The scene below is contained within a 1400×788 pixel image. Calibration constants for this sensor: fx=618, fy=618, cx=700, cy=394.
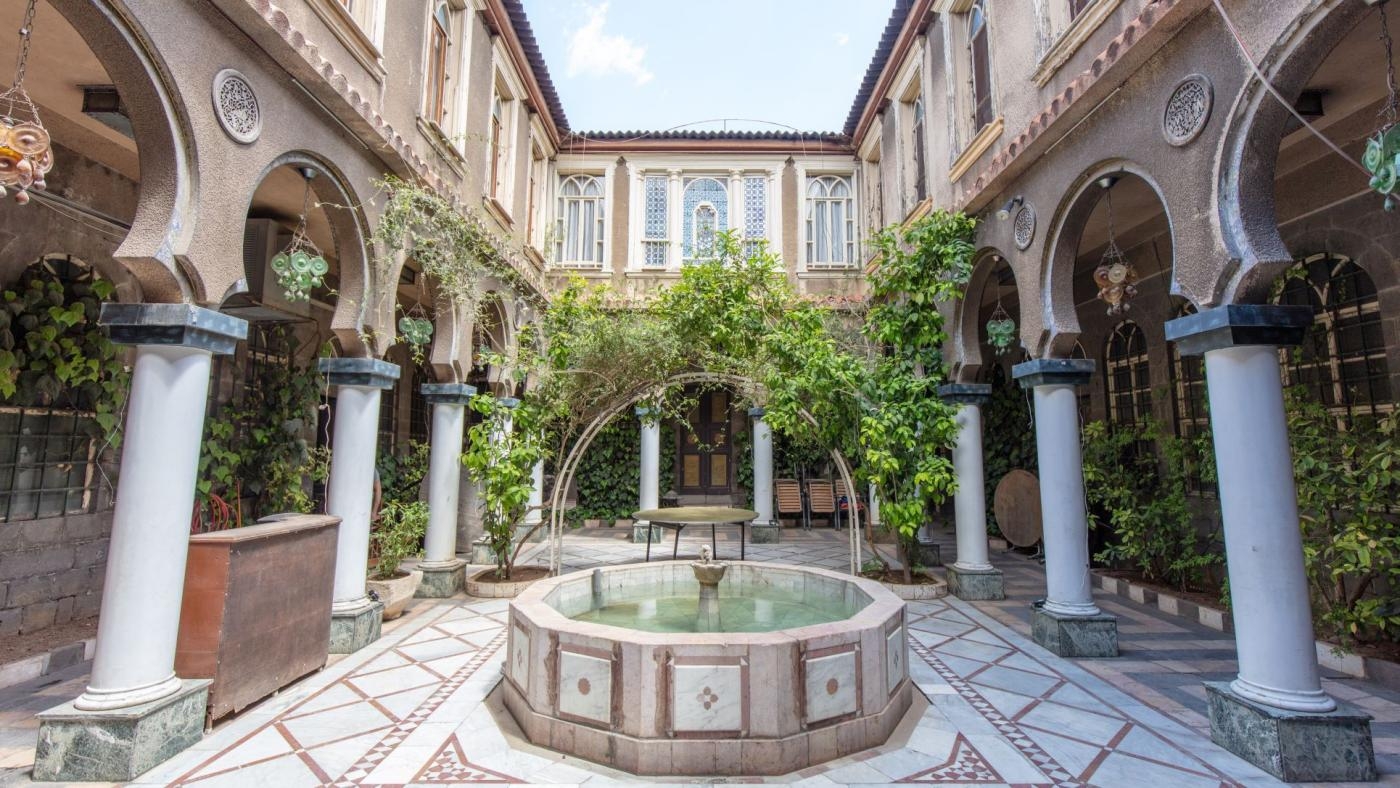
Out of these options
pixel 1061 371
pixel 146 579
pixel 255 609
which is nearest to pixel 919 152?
pixel 1061 371

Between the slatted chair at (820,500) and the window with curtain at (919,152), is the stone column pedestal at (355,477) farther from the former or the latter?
the slatted chair at (820,500)

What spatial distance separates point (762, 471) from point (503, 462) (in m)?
5.77

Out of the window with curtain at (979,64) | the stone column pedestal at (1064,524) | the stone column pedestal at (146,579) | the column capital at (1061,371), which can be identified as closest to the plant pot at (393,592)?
the stone column pedestal at (146,579)

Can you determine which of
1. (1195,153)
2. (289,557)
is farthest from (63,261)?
(1195,153)

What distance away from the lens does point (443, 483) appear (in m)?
7.37

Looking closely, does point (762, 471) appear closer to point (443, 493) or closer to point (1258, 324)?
point (443, 493)

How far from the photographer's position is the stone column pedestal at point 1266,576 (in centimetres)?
324

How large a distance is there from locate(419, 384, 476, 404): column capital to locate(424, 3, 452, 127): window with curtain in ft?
10.0

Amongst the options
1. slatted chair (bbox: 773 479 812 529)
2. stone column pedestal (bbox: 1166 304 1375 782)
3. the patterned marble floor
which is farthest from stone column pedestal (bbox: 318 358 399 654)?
slatted chair (bbox: 773 479 812 529)

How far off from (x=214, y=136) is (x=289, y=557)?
2.78 metres

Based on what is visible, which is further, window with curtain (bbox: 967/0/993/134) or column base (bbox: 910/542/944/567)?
column base (bbox: 910/542/944/567)

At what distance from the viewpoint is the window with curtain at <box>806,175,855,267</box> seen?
12.7m

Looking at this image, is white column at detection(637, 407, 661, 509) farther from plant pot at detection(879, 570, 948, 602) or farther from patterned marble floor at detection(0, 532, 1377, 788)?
patterned marble floor at detection(0, 532, 1377, 788)

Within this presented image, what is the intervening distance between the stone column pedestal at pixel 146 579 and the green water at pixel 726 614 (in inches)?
101
